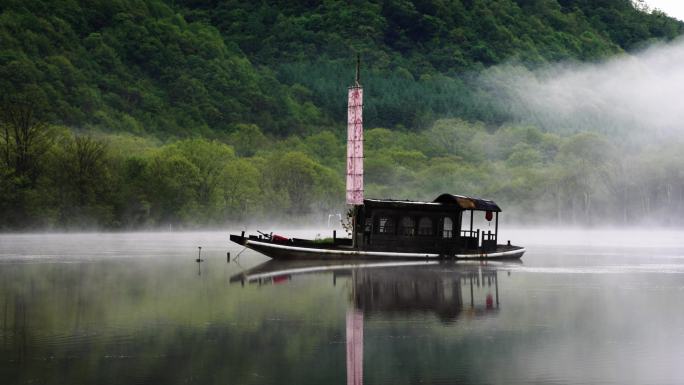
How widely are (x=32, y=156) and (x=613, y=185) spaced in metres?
97.4

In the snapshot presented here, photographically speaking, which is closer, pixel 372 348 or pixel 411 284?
pixel 372 348

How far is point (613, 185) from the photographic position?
16700cm

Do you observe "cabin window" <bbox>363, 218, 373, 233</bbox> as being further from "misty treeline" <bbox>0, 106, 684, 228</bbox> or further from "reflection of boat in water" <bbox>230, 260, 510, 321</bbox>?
"misty treeline" <bbox>0, 106, 684, 228</bbox>

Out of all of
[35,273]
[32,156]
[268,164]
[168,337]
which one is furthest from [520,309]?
[268,164]

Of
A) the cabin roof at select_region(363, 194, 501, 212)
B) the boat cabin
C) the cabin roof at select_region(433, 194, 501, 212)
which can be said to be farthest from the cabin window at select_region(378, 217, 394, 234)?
the cabin roof at select_region(433, 194, 501, 212)

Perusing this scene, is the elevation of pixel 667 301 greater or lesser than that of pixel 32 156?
lesser

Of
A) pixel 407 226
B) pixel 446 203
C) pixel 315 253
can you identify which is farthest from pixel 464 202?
pixel 315 253

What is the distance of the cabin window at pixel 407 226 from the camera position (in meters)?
62.4

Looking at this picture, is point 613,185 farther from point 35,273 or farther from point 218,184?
point 35,273

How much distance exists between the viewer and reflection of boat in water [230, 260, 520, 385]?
31.7 meters

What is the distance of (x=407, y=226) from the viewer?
62.5 metres

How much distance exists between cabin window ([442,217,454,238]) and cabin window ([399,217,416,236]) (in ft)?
7.06

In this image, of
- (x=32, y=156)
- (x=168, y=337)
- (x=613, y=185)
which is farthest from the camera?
(x=613, y=185)

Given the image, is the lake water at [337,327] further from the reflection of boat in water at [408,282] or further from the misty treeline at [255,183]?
the misty treeline at [255,183]
